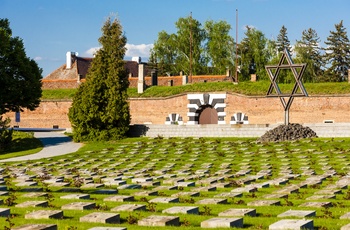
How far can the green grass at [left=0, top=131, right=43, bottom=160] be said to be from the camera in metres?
38.3

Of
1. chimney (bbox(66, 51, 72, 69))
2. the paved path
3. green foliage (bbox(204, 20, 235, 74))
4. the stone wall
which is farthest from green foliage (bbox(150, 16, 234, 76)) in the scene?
the paved path

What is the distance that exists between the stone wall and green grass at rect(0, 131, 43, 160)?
12461mm

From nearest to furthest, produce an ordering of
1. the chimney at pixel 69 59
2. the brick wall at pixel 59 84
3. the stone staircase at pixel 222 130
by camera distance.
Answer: the stone staircase at pixel 222 130 < the brick wall at pixel 59 84 < the chimney at pixel 69 59

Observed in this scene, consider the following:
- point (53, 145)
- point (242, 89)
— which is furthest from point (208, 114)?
point (53, 145)

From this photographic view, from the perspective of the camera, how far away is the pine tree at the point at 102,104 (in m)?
42.9

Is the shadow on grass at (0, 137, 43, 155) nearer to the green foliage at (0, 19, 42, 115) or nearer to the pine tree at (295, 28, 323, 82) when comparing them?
the green foliage at (0, 19, 42, 115)

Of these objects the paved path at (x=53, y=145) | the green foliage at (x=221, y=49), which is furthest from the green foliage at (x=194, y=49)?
the paved path at (x=53, y=145)

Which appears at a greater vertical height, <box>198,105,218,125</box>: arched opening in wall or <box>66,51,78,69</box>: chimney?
<box>66,51,78,69</box>: chimney

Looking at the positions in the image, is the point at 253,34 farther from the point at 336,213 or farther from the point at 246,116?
the point at 336,213

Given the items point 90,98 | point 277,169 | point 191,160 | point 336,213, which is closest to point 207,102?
point 90,98

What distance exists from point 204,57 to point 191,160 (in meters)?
54.4

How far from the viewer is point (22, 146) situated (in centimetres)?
4106

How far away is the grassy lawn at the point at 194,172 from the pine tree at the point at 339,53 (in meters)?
47.7

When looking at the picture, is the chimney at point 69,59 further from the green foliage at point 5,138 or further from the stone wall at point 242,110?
the green foliage at point 5,138
